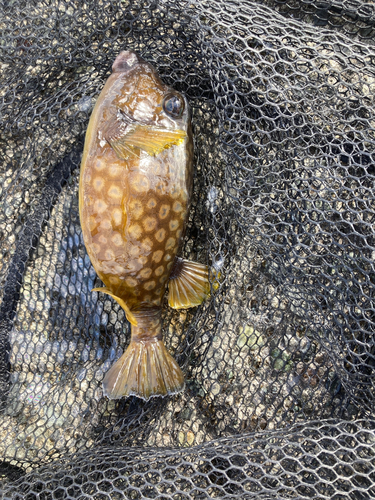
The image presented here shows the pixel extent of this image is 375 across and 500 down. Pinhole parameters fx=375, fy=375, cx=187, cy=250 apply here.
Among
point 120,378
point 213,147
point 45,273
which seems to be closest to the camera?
point 120,378

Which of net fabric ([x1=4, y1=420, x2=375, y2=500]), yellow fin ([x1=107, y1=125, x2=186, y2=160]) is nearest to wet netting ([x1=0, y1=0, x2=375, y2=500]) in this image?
net fabric ([x1=4, y1=420, x2=375, y2=500])

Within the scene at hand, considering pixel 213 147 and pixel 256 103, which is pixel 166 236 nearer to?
pixel 213 147

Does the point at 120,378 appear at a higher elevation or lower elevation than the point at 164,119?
lower

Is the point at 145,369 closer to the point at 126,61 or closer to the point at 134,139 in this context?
the point at 134,139

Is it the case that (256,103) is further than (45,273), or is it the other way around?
(45,273)

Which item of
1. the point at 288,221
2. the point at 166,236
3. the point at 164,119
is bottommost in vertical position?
the point at 166,236

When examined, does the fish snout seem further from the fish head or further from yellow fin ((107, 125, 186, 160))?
yellow fin ((107, 125, 186, 160))

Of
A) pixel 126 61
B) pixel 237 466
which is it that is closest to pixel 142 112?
pixel 126 61

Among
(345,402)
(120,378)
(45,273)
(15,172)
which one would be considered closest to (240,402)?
(345,402)
